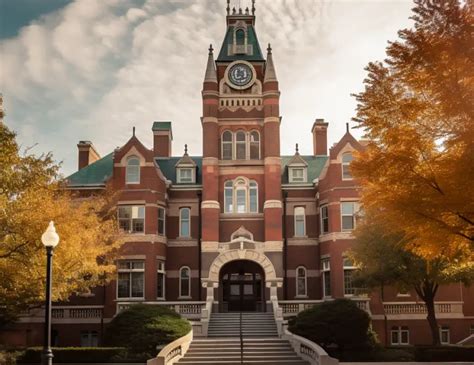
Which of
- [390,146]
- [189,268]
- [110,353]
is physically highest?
[390,146]

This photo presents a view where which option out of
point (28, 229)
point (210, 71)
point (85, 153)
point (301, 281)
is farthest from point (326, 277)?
point (28, 229)

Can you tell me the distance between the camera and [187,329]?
30.7 meters

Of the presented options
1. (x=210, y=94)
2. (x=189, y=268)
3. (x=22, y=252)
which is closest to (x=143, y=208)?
(x=189, y=268)

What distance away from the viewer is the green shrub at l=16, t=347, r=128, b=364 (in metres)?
29.1

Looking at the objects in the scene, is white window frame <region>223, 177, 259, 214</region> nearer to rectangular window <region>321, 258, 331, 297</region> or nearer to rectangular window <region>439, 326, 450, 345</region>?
rectangular window <region>321, 258, 331, 297</region>

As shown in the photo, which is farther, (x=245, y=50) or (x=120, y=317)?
(x=245, y=50)

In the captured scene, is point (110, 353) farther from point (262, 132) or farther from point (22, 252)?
point (262, 132)

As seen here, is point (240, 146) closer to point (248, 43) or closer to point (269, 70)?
point (269, 70)

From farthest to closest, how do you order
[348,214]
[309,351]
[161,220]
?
[161,220] < [348,214] < [309,351]

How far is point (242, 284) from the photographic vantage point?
42031 mm

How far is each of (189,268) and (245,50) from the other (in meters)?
15.0

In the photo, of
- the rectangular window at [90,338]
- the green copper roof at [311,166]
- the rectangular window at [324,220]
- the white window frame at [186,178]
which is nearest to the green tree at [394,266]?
the rectangular window at [324,220]

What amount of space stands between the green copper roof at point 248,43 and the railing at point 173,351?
20.1 meters

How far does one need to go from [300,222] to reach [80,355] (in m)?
18.2
